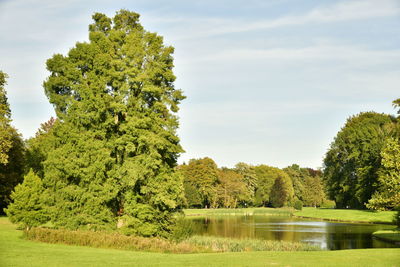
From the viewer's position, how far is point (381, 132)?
65375mm

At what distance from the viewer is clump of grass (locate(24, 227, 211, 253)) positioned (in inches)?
922

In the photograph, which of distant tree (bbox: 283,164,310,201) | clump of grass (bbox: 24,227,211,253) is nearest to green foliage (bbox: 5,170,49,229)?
clump of grass (bbox: 24,227,211,253)

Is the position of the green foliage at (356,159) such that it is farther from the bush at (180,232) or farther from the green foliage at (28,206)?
the green foliage at (28,206)

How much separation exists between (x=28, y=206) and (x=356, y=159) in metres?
57.2

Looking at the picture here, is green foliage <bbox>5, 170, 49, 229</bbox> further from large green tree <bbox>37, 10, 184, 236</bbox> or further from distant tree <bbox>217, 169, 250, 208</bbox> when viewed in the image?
distant tree <bbox>217, 169, 250, 208</bbox>

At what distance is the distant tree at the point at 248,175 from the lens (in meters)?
118

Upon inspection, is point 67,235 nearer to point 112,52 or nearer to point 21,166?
point 112,52

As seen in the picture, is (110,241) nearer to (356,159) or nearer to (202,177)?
(356,159)

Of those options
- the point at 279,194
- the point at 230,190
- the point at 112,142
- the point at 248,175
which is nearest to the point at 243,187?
the point at 230,190

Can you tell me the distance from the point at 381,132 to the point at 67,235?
5440 cm

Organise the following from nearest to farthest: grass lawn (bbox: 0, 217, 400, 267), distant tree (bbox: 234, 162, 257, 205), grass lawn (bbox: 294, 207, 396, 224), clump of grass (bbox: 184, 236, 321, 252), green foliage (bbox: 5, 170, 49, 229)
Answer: grass lawn (bbox: 0, 217, 400, 267)
clump of grass (bbox: 184, 236, 321, 252)
green foliage (bbox: 5, 170, 49, 229)
grass lawn (bbox: 294, 207, 396, 224)
distant tree (bbox: 234, 162, 257, 205)

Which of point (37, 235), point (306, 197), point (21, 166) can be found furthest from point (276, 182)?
point (37, 235)

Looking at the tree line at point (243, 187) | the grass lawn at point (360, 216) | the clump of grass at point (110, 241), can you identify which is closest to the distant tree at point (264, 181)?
the tree line at point (243, 187)

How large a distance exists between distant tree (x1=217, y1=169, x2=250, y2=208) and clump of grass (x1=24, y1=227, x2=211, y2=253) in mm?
80043
